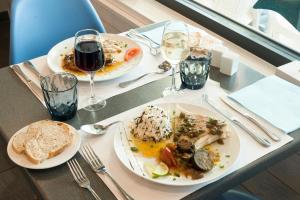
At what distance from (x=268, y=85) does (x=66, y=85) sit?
20.9 inches

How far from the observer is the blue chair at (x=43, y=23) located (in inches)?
56.9

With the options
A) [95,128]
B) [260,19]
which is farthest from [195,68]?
[260,19]

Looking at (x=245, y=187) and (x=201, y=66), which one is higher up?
(x=201, y=66)

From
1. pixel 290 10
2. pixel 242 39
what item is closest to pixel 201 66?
pixel 242 39

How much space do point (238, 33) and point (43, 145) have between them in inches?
36.4

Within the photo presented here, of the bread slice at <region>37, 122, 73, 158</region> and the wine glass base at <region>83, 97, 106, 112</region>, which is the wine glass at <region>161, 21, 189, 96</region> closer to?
the wine glass base at <region>83, 97, 106, 112</region>

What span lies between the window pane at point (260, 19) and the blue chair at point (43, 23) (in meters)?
0.52

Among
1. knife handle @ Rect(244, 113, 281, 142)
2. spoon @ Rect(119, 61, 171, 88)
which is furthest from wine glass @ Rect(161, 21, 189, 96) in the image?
knife handle @ Rect(244, 113, 281, 142)

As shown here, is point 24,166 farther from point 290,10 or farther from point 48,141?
point 290,10

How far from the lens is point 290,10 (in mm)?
1497

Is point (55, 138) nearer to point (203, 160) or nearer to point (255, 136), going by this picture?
point (203, 160)

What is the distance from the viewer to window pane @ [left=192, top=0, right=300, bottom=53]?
4.79 ft

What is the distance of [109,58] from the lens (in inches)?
46.3

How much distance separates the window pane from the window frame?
0.02 meters
